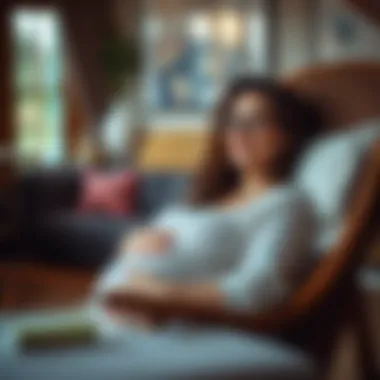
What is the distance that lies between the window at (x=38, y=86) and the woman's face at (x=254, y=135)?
212 millimetres

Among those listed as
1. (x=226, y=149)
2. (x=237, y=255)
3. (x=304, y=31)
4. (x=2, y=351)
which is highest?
(x=304, y=31)

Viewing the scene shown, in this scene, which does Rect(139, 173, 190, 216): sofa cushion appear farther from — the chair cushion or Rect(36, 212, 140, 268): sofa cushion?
the chair cushion

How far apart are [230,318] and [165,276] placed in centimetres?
10

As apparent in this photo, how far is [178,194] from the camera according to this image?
92 cm

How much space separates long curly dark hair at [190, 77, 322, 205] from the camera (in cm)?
92

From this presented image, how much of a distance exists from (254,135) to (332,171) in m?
0.11

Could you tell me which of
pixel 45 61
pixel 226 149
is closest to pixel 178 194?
pixel 226 149

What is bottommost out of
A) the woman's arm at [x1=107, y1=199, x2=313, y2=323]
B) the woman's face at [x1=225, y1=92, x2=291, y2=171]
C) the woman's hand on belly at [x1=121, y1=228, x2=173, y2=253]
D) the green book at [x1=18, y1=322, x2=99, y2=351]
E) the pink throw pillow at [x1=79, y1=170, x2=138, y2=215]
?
the green book at [x1=18, y1=322, x2=99, y2=351]

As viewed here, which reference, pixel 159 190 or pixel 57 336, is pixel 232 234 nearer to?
pixel 159 190

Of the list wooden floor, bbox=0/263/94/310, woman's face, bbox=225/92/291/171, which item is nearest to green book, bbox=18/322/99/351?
wooden floor, bbox=0/263/94/310

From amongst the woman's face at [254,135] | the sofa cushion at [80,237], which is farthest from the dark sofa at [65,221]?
the woman's face at [254,135]

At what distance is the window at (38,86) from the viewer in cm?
86

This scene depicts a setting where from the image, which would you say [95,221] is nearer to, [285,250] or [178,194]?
[178,194]

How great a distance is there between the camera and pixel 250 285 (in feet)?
2.96
